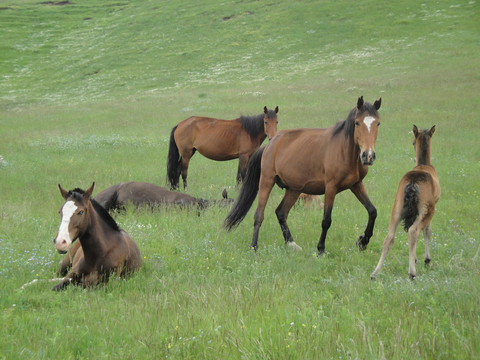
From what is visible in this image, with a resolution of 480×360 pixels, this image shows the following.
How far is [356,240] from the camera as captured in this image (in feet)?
27.4

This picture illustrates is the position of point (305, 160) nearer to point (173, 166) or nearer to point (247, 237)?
point (247, 237)

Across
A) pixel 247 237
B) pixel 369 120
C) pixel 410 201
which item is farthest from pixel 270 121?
pixel 410 201

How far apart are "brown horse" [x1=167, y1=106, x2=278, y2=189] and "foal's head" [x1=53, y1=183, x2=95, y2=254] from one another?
7396 mm

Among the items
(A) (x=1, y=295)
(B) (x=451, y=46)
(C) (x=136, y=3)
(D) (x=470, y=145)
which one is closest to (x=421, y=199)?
(A) (x=1, y=295)

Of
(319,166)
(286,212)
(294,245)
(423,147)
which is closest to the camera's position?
(423,147)

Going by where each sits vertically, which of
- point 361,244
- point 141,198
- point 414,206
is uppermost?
point 414,206

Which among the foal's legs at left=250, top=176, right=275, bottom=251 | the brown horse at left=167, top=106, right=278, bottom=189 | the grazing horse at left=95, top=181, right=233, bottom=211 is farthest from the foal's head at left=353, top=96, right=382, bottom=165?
the brown horse at left=167, top=106, right=278, bottom=189

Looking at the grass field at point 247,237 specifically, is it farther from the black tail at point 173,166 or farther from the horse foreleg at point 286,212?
the black tail at point 173,166

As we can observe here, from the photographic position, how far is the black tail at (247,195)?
30.3 ft

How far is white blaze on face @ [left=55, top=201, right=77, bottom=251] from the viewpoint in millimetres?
5621

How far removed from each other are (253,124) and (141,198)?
4369 mm

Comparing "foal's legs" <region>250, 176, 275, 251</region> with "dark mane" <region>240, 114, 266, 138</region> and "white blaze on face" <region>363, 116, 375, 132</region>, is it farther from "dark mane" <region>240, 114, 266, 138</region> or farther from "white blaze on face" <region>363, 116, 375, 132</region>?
"dark mane" <region>240, 114, 266, 138</region>

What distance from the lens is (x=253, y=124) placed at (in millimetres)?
13953

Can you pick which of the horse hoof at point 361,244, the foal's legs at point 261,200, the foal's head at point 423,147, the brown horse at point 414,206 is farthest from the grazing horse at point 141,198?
the brown horse at point 414,206
